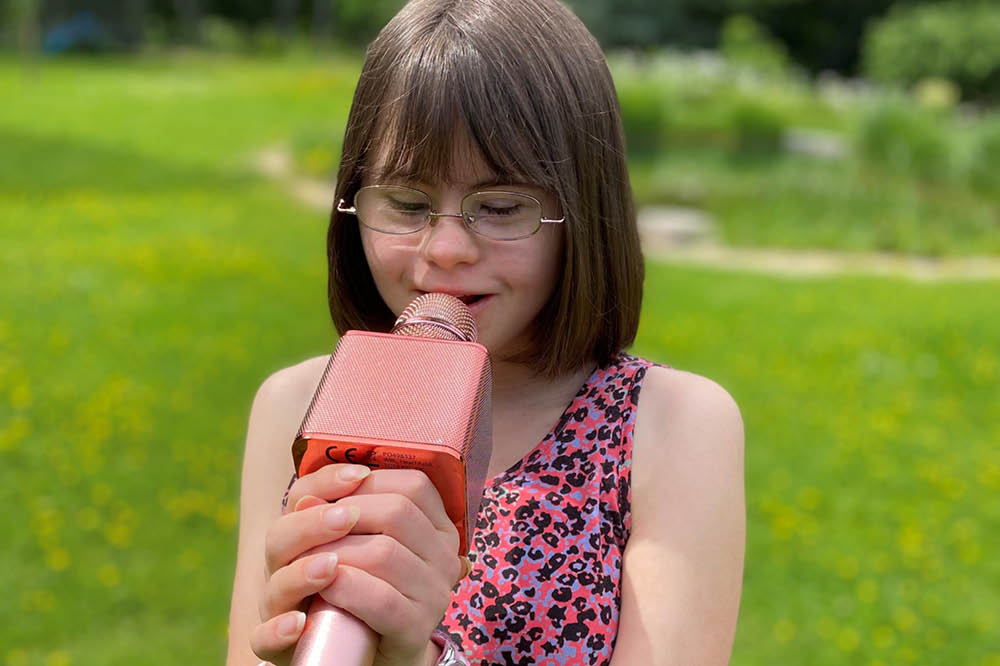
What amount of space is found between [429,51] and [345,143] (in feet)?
0.71

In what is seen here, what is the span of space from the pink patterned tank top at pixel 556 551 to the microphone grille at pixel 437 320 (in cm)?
40

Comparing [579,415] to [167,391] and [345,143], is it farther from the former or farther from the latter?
[167,391]

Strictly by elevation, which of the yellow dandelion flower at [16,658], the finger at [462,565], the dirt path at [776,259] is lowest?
the dirt path at [776,259]

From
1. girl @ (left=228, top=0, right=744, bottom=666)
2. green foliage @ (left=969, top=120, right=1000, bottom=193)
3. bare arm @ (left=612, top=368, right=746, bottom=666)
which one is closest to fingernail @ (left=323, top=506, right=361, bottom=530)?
girl @ (left=228, top=0, right=744, bottom=666)

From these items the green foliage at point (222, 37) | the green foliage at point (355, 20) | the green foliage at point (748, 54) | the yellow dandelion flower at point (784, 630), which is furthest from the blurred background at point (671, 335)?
the green foliage at point (355, 20)

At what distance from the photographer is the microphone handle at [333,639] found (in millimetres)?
882

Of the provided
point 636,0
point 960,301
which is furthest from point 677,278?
point 636,0

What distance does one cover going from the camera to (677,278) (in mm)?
8977

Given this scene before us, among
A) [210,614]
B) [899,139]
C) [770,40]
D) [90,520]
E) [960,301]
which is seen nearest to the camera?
[210,614]

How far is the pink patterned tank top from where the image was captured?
1.44 meters

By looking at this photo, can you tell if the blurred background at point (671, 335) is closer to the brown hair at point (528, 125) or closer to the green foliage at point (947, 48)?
the brown hair at point (528, 125)

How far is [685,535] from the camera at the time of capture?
4.70ft

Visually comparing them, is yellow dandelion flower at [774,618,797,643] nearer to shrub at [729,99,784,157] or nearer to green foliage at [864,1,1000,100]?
shrub at [729,99,784,157]

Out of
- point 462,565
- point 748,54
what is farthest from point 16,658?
point 748,54
